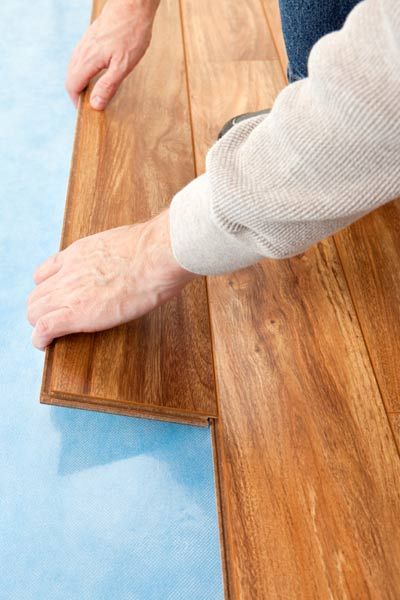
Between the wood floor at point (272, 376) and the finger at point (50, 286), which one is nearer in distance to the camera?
the wood floor at point (272, 376)

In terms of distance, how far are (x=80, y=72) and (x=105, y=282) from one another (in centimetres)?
64

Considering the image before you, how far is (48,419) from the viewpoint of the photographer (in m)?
1.05

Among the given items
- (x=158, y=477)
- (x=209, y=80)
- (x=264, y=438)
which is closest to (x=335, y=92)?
(x=264, y=438)

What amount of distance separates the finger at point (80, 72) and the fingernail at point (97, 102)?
41mm

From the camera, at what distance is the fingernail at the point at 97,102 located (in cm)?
140

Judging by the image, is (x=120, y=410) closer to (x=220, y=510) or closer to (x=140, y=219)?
(x=220, y=510)

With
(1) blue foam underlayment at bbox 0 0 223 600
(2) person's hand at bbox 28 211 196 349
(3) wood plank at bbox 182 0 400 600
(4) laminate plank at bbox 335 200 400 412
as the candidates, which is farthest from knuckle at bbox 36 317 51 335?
(4) laminate plank at bbox 335 200 400 412

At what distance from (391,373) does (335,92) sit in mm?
578

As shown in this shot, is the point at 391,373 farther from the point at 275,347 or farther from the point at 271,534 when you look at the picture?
the point at 271,534

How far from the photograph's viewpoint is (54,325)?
96 centimetres

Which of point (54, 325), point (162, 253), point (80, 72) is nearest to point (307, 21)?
point (80, 72)

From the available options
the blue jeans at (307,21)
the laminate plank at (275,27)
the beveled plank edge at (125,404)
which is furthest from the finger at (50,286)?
the laminate plank at (275,27)

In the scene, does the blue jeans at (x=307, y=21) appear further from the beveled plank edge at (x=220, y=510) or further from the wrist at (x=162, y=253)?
the beveled plank edge at (x=220, y=510)

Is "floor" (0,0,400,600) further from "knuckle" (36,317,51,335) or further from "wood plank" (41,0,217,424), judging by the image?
"knuckle" (36,317,51,335)
